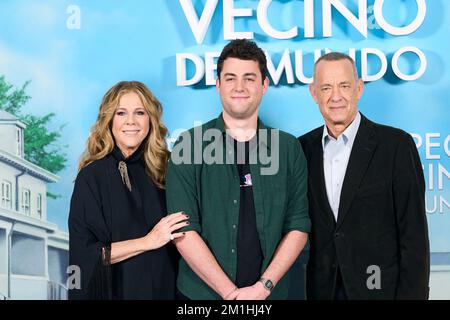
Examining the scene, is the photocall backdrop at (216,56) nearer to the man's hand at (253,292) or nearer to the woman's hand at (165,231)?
the woman's hand at (165,231)

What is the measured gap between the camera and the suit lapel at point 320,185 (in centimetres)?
391

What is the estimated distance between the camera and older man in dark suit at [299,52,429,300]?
3840mm

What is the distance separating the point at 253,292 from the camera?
3.73m

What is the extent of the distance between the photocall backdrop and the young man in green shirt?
0.67 meters

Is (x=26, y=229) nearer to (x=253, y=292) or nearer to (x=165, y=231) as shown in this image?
(x=165, y=231)

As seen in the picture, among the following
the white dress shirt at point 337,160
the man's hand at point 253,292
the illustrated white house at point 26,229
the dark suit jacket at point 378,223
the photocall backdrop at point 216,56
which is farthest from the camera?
the illustrated white house at point 26,229

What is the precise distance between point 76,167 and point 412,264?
213cm

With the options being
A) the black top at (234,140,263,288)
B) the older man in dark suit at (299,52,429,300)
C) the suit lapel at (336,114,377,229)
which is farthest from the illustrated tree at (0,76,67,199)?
the suit lapel at (336,114,377,229)

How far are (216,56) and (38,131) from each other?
121cm

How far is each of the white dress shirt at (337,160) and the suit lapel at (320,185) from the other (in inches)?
1.0

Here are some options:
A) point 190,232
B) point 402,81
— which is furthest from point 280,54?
point 190,232

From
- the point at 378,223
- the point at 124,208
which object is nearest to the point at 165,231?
the point at 124,208

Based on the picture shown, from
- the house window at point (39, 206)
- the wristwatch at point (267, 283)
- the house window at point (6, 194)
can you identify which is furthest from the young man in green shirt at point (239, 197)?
the house window at point (6, 194)

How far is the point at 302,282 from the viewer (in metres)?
4.52
